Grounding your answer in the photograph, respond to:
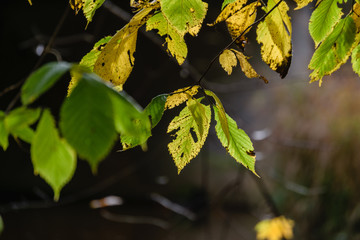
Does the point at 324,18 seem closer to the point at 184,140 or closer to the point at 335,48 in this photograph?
the point at 335,48

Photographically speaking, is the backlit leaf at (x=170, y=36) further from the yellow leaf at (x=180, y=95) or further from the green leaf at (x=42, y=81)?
the green leaf at (x=42, y=81)

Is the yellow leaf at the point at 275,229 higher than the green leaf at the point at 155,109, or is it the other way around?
the green leaf at the point at 155,109

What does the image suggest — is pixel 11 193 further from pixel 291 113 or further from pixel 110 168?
pixel 291 113

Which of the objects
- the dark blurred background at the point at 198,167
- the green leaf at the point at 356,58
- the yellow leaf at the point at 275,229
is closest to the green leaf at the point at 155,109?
the green leaf at the point at 356,58

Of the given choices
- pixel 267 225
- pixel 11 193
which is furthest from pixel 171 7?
pixel 11 193

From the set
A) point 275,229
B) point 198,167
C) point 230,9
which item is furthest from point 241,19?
point 198,167

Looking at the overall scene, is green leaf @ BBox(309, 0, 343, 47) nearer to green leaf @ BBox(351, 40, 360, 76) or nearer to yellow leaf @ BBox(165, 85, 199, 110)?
green leaf @ BBox(351, 40, 360, 76)

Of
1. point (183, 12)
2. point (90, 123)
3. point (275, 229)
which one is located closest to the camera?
point (90, 123)
